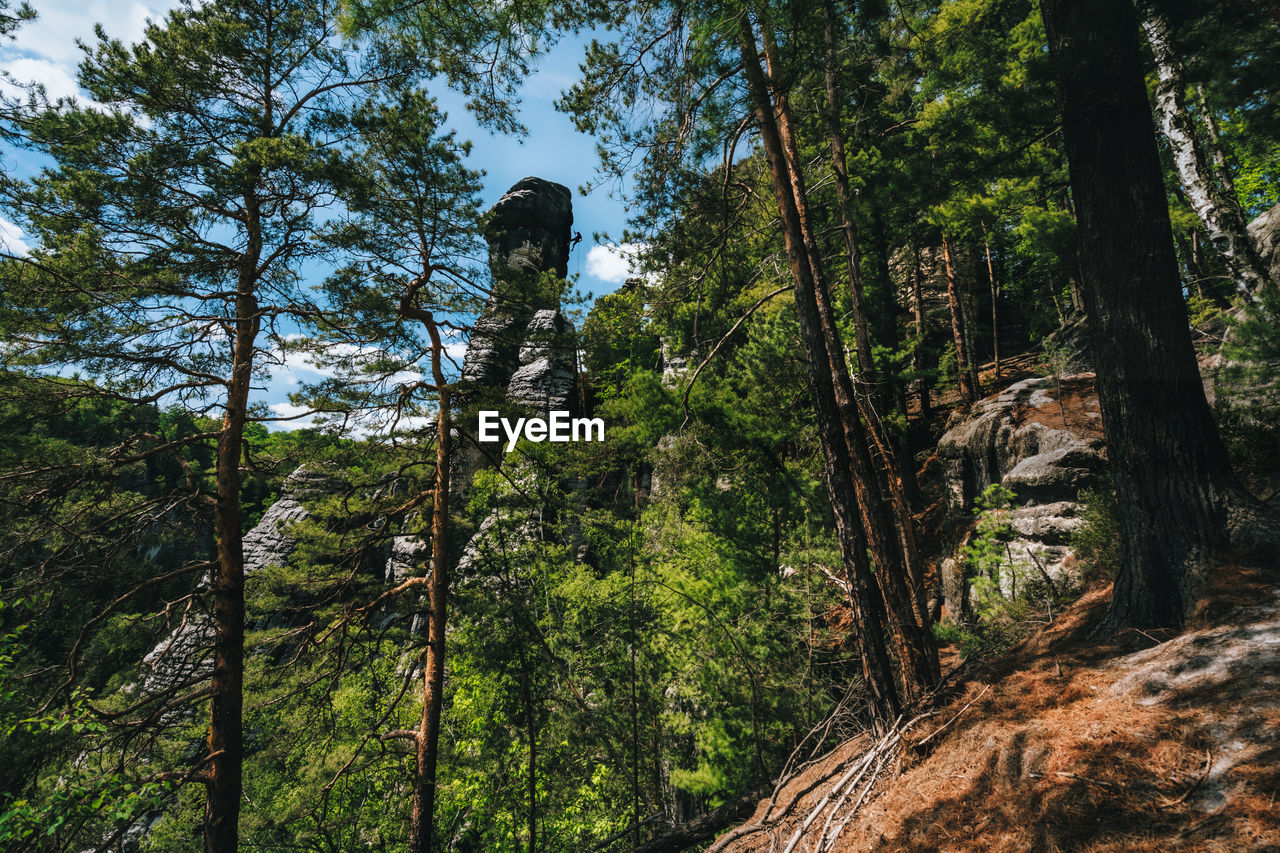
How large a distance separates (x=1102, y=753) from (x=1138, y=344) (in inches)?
103

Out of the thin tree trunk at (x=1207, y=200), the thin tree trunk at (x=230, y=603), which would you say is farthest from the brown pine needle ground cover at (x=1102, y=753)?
the thin tree trunk at (x=1207, y=200)

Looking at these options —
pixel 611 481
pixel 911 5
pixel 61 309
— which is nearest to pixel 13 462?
pixel 61 309

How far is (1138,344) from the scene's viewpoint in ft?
10.9

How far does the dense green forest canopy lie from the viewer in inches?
147

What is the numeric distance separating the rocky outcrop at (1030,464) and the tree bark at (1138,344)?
133 inches

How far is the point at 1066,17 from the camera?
3.62 m

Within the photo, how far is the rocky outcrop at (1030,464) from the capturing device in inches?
301

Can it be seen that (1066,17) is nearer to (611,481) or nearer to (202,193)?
(202,193)

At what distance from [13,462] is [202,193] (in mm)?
3622

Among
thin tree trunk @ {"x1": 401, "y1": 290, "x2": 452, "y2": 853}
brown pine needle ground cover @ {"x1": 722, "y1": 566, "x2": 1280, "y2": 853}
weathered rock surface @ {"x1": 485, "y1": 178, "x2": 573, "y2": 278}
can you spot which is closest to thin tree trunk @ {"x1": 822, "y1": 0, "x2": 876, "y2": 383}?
brown pine needle ground cover @ {"x1": 722, "y1": 566, "x2": 1280, "y2": 853}

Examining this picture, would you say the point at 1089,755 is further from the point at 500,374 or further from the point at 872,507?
the point at 500,374

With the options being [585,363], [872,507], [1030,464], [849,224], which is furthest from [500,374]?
[872,507]

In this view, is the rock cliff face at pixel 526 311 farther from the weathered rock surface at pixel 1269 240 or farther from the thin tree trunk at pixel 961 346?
the thin tree trunk at pixel 961 346

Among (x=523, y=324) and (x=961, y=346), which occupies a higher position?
(x=961, y=346)
